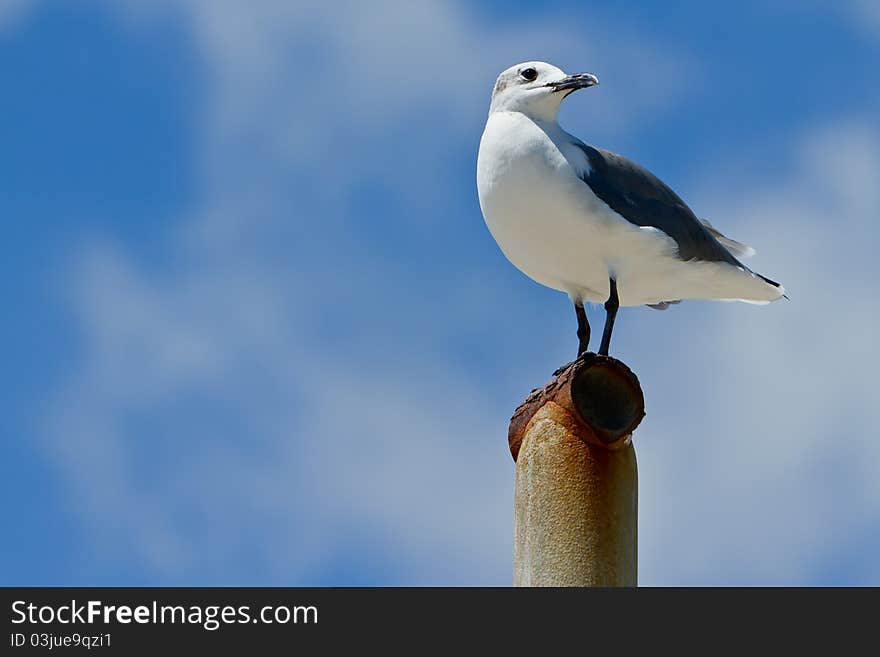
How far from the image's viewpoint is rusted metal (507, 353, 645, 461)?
801 cm

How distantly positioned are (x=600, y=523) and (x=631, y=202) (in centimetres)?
348

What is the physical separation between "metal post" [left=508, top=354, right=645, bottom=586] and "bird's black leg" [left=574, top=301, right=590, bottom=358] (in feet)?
7.95

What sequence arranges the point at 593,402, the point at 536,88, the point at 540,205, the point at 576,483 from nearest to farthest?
1. the point at 576,483
2. the point at 593,402
3. the point at 540,205
4. the point at 536,88

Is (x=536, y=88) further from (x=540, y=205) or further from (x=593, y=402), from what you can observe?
(x=593, y=402)

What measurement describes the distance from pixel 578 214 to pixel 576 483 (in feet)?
9.12

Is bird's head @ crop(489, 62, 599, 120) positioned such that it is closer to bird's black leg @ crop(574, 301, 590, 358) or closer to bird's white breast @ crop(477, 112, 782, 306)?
bird's white breast @ crop(477, 112, 782, 306)

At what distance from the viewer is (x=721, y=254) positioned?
441 inches

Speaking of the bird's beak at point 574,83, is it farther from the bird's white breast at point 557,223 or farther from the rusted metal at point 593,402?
the rusted metal at point 593,402

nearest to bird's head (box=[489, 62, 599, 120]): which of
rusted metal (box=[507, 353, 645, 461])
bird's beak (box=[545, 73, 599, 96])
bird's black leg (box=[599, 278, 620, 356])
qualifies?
bird's beak (box=[545, 73, 599, 96])

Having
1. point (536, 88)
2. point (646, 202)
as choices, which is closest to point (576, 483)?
point (646, 202)

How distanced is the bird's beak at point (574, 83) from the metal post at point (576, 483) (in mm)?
2846

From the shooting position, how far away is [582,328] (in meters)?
10.9
